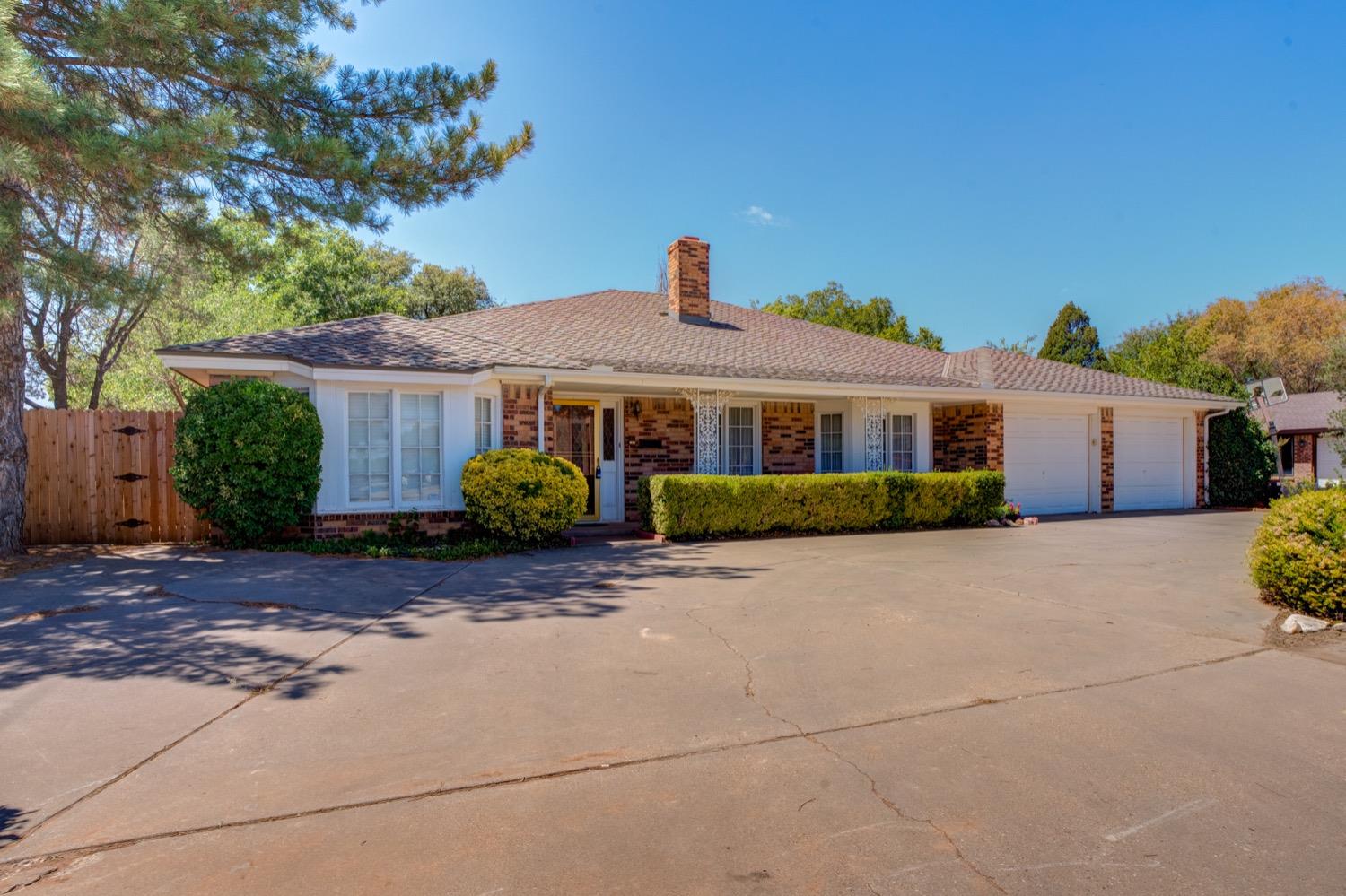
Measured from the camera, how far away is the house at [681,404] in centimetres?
1110

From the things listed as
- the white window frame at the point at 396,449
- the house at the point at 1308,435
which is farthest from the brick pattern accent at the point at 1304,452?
the white window frame at the point at 396,449

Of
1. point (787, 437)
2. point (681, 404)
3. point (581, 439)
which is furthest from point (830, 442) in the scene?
point (581, 439)

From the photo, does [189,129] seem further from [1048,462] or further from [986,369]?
[1048,462]

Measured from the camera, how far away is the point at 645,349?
14242 millimetres

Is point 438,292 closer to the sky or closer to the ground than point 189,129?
closer to the sky

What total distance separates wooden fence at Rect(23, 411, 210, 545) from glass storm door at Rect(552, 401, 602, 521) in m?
5.78

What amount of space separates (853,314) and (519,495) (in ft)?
89.1

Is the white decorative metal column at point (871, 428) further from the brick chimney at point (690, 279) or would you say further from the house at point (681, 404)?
the brick chimney at point (690, 279)

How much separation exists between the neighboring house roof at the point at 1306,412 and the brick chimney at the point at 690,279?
2493cm

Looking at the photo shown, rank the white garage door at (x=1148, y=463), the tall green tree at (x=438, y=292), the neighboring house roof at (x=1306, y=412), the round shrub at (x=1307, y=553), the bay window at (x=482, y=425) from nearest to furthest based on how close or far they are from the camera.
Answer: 1. the round shrub at (x=1307, y=553)
2. the bay window at (x=482, y=425)
3. the white garage door at (x=1148, y=463)
4. the neighboring house roof at (x=1306, y=412)
5. the tall green tree at (x=438, y=292)

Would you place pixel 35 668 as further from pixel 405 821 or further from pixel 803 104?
pixel 803 104

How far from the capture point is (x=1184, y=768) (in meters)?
3.48

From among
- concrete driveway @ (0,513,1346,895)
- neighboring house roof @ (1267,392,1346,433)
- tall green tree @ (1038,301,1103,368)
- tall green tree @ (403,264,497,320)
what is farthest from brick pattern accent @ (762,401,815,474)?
tall green tree @ (1038,301,1103,368)

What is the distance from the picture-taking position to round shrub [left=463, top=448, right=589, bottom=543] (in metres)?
10.6
